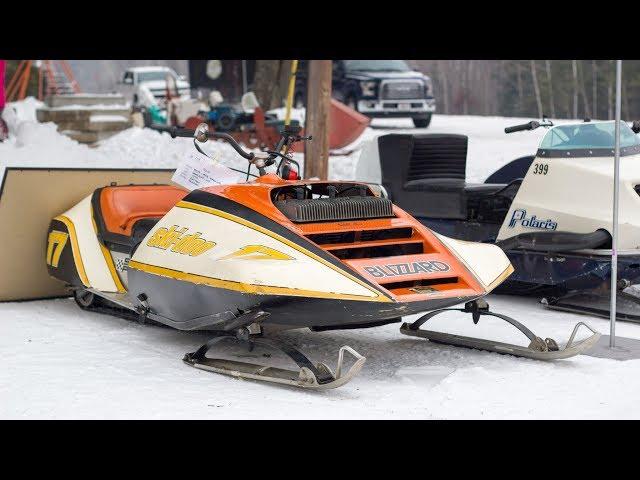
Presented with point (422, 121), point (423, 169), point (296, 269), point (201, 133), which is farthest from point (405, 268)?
point (422, 121)

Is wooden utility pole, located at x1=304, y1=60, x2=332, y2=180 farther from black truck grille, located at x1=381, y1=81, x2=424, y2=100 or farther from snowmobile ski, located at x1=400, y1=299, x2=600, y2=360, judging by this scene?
black truck grille, located at x1=381, y1=81, x2=424, y2=100

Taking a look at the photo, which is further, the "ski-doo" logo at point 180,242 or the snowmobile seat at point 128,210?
the snowmobile seat at point 128,210

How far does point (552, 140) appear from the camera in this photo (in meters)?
7.55

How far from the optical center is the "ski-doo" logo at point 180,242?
18.0ft

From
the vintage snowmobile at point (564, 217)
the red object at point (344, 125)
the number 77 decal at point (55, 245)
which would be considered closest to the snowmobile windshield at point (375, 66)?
the red object at point (344, 125)

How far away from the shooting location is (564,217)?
24.1ft

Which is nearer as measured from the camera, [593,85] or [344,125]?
[344,125]

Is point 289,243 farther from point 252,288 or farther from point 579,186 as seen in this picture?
point 579,186

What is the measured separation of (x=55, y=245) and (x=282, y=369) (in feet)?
8.13

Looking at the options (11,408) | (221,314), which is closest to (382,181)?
(221,314)

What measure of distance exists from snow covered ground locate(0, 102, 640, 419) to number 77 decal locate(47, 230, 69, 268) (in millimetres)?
352

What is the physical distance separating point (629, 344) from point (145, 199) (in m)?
3.21

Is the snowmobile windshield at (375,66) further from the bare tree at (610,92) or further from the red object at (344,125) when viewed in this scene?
the bare tree at (610,92)

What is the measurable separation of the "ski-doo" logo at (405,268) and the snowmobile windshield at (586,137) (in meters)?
2.31
